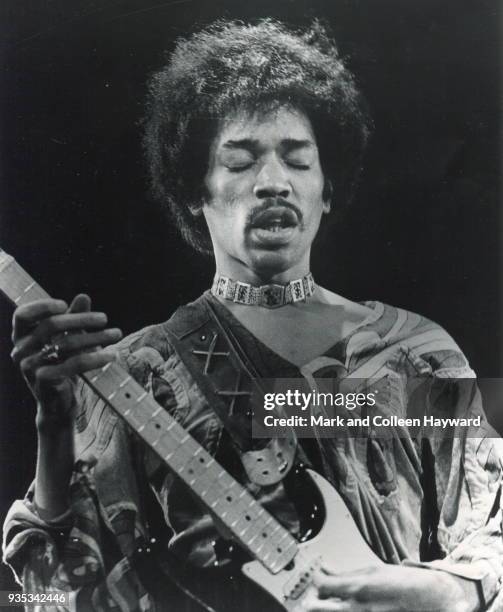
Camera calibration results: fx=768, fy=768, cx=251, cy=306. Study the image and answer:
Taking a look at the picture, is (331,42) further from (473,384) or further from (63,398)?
(63,398)

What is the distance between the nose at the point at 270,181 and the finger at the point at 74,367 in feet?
1.71

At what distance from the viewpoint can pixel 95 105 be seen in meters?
1.88

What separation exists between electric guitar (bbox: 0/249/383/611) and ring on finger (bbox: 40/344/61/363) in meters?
0.08

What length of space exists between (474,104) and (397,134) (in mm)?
213

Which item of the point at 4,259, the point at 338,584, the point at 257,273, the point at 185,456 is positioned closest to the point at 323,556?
the point at 338,584

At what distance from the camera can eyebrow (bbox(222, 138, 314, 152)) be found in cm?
183

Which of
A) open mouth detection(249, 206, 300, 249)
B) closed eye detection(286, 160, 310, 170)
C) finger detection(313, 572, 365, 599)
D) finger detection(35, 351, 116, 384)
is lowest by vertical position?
finger detection(313, 572, 365, 599)

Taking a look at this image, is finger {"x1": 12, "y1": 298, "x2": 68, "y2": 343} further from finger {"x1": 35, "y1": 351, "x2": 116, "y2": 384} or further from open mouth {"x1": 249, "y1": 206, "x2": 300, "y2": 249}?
open mouth {"x1": 249, "y1": 206, "x2": 300, "y2": 249}

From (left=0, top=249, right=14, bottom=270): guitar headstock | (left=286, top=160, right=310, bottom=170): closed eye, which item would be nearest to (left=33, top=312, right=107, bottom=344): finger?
(left=0, top=249, right=14, bottom=270): guitar headstock

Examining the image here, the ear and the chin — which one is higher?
the ear

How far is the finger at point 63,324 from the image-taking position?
1.69 metres

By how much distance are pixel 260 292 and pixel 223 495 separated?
482 mm

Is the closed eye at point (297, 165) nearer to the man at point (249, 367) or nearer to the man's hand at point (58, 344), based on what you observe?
the man at point (249, 367)

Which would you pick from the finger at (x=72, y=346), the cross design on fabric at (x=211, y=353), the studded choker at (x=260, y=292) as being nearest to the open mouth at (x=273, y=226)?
the studded choker at (x=260, y=292)
